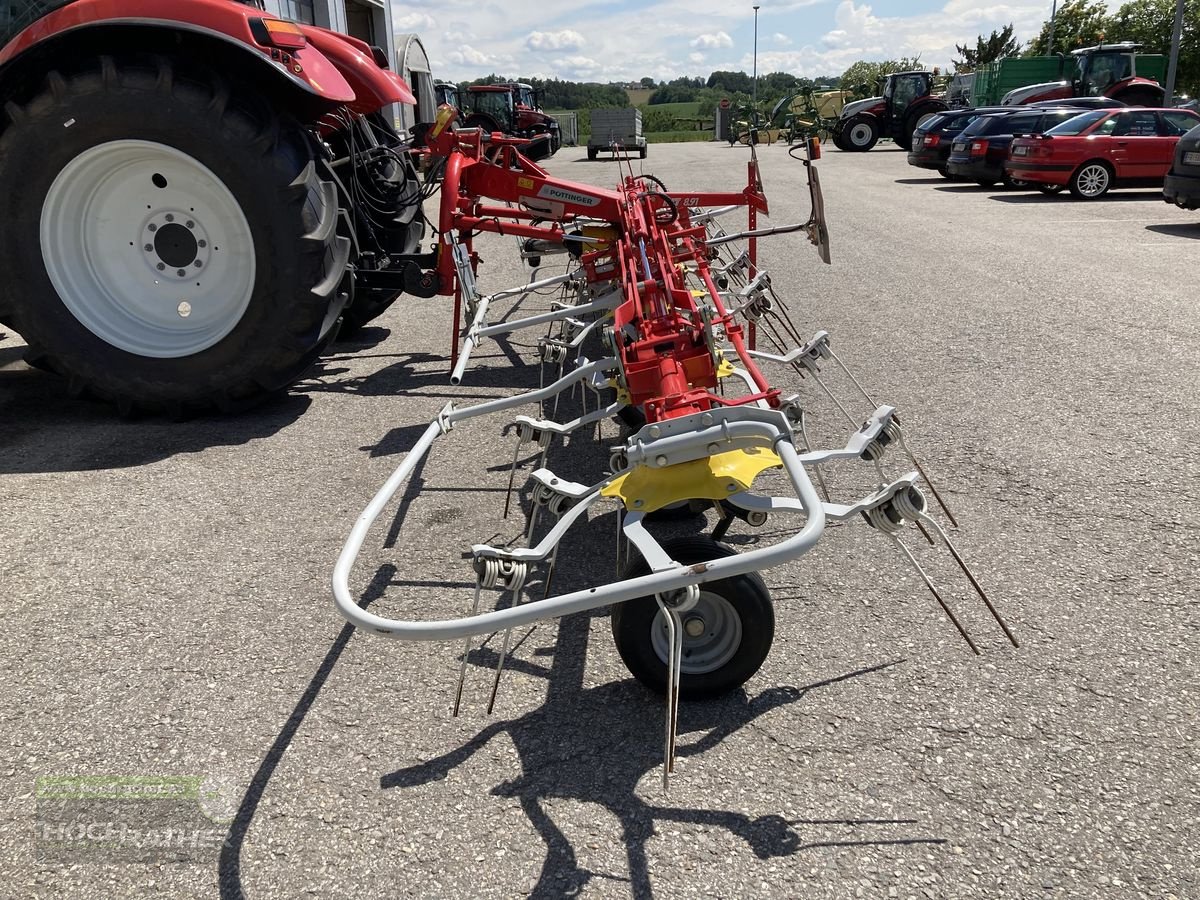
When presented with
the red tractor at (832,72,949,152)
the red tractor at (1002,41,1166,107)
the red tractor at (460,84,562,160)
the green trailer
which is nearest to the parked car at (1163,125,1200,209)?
the red tractor at (1002,41,1166,107)

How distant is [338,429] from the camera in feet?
13.7

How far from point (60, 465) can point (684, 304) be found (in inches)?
106

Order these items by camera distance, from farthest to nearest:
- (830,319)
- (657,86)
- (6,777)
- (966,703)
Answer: (657,86)
(830,319)
(966,703)
(6,777)

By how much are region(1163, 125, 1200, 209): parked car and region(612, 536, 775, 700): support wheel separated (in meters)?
10.1

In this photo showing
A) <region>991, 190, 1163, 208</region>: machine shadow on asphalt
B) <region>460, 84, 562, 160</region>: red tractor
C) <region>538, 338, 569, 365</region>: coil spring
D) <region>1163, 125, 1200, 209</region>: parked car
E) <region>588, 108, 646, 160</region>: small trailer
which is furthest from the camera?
<region>588, 108, 646, 160</region>: small trailer

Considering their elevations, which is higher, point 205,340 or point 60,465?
point 205,340

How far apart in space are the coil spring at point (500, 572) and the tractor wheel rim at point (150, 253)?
106 inches

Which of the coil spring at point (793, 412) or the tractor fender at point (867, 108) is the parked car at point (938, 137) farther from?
the coil spring at point (793, 412)

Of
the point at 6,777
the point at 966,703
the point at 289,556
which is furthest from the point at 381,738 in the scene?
the point at 966,703

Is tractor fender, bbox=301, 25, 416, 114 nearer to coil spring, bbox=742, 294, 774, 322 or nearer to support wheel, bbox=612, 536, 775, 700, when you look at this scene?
coil spring, bbox=742, 294, 774, 322

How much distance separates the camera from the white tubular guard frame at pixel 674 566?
5.36ft

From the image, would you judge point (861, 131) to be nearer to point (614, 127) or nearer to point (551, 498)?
point (614, 127)

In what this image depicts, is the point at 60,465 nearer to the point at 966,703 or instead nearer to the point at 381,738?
the point at 381,738

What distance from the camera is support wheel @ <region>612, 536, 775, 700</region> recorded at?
204cm
